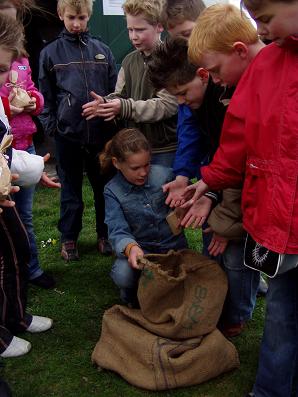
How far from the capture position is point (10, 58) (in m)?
2.32

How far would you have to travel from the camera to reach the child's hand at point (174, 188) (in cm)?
281

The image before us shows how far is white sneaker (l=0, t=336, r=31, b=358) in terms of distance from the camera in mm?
2771

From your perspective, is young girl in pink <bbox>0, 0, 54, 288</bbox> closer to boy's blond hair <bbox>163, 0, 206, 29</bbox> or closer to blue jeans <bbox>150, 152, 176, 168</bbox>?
blue jeans <bbox>150, 152, 176, 168</bbox>

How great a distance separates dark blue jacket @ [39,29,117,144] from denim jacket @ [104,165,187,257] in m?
0.78

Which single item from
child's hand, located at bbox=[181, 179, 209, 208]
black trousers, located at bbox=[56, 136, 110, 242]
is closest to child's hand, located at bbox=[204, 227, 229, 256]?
child's hand, located at bbox=[181, 179, 209, 208]

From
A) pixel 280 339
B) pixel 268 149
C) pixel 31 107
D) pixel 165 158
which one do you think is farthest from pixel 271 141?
pixel 31 107

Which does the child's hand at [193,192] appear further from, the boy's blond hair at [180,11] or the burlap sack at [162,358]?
the boy's blond hair at [180,11]

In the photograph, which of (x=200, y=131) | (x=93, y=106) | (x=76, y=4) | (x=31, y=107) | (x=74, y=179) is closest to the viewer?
(x=200, y=131)

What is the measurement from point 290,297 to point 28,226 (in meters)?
1.91

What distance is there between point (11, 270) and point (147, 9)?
66.5 inches

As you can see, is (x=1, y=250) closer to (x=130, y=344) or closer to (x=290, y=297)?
(x=130, y=344)

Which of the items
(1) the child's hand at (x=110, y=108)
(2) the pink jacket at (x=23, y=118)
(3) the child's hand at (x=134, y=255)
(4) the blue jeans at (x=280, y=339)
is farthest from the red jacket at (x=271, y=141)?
(2) the pink jacket at (x=23, y=118)

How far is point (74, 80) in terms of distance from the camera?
11.7 ft

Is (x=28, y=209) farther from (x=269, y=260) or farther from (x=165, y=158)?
(x=269, y=260)
